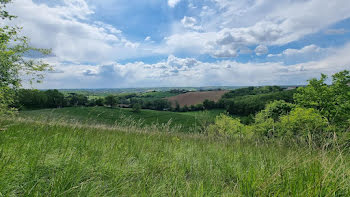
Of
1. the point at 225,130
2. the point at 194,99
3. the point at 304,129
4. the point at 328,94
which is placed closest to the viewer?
the point at 304,129

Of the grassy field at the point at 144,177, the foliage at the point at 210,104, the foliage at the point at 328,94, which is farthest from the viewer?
the foliage at the point at 210,104

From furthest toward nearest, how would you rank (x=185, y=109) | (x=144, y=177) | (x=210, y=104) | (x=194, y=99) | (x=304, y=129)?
(x=194, y=99) < (x=185, y=109) < (x=210, y=104) < (x=304, y=129) < (x=144, y=177)

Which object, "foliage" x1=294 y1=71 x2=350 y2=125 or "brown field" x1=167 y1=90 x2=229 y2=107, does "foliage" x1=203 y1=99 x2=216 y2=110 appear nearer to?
"brown field" x1=167 y1=90 x2=229 y2=107

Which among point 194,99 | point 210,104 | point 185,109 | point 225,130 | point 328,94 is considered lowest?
point 185,109

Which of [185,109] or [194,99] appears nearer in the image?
[185,109]

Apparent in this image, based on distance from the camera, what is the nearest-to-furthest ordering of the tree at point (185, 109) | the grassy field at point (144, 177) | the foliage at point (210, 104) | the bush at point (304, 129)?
the grassy field at point (144, 177) < the bush at point (304, 129) < the foliage at point (210, 104) < the tree at point (185, 109)

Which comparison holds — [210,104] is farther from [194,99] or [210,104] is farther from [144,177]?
[144,177]

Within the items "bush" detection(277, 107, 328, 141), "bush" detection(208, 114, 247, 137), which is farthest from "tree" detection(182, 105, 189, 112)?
"bush" detection(277, 107, 328, 141)

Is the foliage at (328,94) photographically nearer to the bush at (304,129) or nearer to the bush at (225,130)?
the bush at (225,130)

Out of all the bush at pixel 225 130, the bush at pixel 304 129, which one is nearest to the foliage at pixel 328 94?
the bush at pixel 225 130

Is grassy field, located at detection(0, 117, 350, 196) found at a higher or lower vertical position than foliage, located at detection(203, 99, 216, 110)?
higher

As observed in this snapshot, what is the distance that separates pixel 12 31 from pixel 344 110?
4117 cm

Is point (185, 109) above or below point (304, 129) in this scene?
below

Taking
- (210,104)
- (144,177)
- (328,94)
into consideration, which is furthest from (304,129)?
(210,104)
